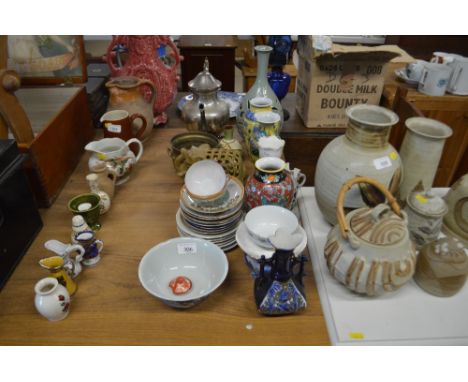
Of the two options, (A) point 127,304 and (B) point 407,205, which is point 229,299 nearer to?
(A) point 127,304

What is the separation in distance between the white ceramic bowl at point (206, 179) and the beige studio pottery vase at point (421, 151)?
2.06ft

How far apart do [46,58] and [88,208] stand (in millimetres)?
976

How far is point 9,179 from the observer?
113 centimetres

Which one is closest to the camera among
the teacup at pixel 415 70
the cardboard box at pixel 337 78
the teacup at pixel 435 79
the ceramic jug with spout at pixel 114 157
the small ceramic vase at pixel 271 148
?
the small ceramic vase at pixel 271 148

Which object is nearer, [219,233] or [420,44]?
[219,233]

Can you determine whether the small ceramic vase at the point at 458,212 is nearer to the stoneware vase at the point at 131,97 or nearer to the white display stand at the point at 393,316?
the white display stand at the point at 393,316

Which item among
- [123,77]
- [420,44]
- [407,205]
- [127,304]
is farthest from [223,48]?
[127,304]

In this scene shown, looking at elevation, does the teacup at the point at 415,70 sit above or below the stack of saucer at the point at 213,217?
above

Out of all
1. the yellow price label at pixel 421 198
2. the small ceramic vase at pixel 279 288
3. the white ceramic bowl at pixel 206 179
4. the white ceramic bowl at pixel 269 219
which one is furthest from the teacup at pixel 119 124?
the yellow price label at pixel 421 198

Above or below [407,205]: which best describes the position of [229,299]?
below

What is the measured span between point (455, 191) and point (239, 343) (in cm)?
85

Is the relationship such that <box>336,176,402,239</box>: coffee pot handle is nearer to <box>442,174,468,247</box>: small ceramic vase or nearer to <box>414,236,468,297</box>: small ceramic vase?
<box>414,236,468,297</box>: small ceramic vase

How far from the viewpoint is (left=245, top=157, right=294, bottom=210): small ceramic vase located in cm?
121

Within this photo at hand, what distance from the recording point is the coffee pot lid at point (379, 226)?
0.98m
